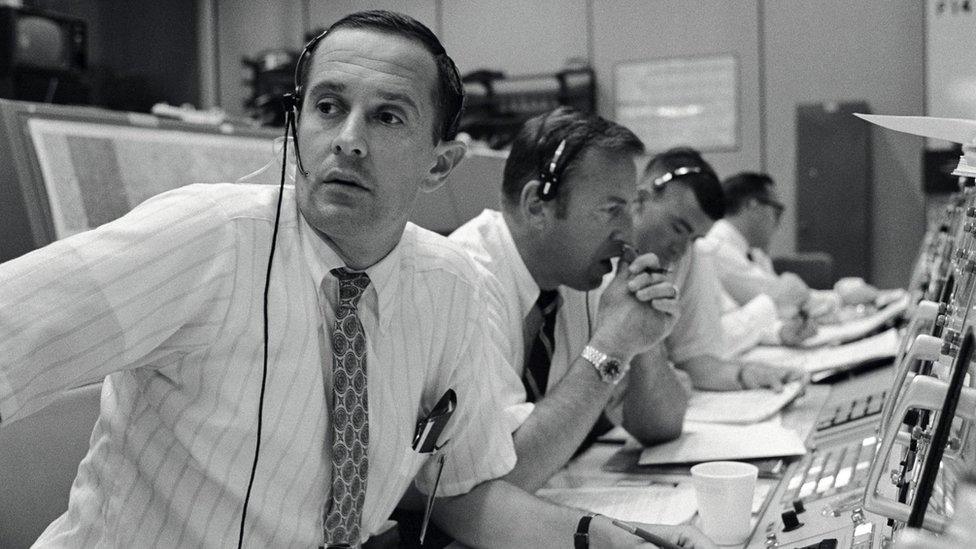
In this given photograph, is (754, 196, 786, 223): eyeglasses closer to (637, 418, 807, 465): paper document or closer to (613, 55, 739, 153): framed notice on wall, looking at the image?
(613, 55, 739, 153): framed notice on wall

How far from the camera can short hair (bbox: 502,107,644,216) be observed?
157 centimetres

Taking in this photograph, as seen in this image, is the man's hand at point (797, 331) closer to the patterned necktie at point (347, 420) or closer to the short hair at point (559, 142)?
the short hair at point (559, 142)

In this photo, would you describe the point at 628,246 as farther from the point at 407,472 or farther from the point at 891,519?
the point at 891,519

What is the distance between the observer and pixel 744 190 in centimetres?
418

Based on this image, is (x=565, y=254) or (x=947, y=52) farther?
(x=947, y=52)

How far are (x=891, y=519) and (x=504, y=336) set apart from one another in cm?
80

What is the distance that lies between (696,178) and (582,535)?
4.56ft

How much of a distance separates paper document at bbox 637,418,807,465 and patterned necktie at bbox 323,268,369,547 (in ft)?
1.95

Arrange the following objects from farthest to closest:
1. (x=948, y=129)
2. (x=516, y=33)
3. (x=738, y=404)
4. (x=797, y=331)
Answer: (x=516, y=33) < (x=797, y=331) < (x=738, y=404) < (x=948, y=129)

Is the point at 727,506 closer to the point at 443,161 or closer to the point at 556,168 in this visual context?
the point at 443,161

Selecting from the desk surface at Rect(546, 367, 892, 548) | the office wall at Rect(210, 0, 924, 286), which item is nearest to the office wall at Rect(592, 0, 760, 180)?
the office wall at Rect(210, 0, 924, 286)

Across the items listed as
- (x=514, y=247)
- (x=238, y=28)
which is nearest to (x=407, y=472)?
(x=514, y=247)

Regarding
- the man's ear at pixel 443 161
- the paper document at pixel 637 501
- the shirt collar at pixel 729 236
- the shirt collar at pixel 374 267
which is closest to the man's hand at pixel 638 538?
the paper document at pixel 637 501

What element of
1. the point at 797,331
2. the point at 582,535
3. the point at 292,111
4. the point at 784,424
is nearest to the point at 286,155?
the point at 292,111
